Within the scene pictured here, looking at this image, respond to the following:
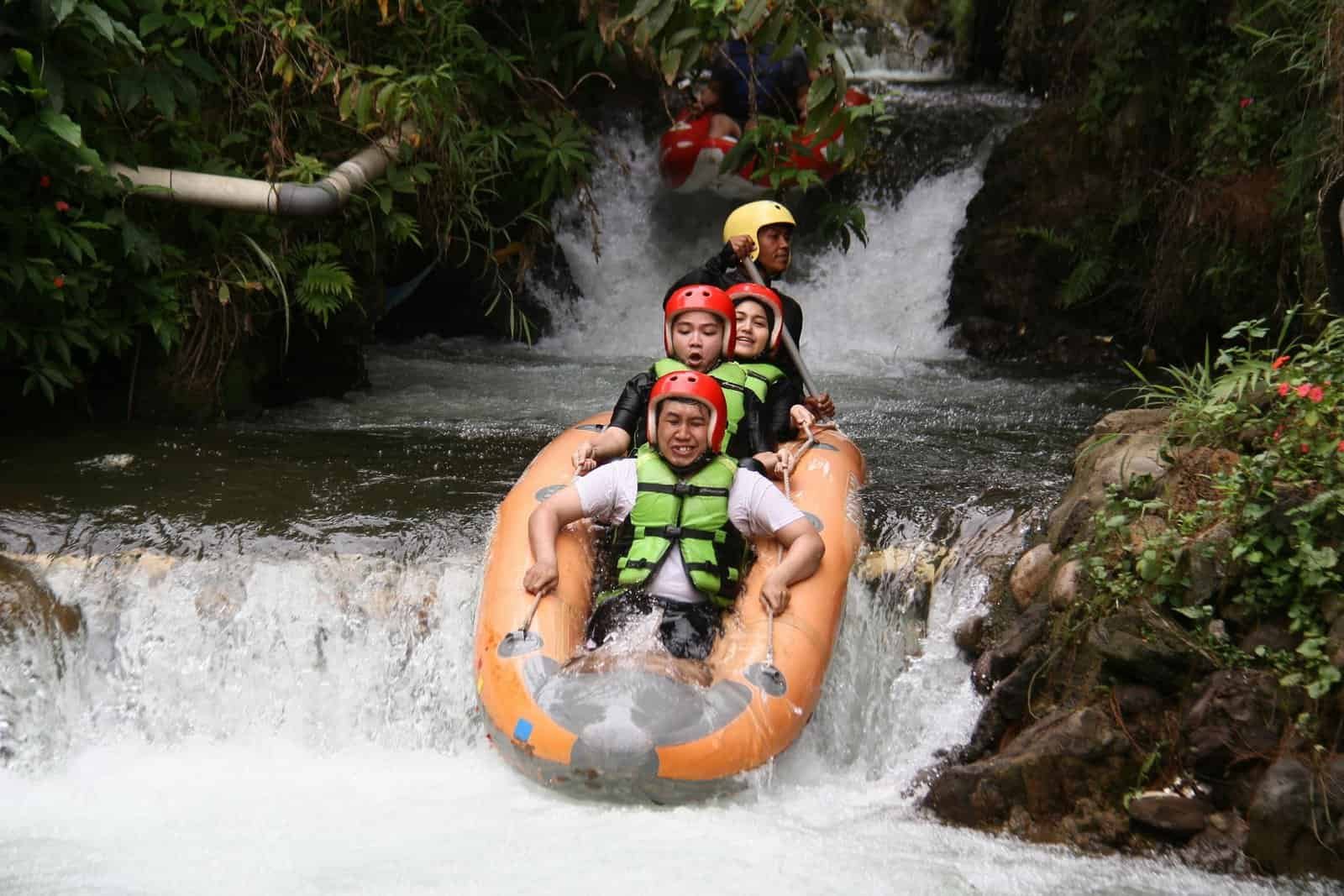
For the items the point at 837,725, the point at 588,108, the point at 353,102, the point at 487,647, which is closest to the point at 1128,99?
the point at 588,108

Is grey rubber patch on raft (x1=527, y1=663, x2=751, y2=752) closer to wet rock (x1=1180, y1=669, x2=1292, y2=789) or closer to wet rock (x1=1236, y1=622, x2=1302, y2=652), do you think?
wet rock (x1=1180, y1=669, x2=1292, y2=789)

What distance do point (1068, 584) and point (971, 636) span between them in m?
0.42

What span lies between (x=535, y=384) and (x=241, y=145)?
2060mm

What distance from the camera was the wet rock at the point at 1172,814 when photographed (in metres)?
3.54

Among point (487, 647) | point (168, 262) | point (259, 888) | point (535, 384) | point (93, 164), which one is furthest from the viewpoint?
point (535, 384)

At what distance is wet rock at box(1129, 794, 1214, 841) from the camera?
3.54m

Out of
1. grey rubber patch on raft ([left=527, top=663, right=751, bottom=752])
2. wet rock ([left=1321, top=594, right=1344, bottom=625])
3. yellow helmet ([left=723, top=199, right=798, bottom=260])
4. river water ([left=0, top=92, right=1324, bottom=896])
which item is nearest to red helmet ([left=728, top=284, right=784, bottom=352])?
yellow helmet ([left=723, top=199, right=798, bottom=260])

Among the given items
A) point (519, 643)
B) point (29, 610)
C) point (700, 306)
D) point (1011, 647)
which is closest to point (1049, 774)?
point (1011, 647)

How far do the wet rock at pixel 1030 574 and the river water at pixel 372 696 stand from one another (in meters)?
0.15

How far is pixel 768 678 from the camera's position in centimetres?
390

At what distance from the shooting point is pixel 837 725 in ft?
14.0

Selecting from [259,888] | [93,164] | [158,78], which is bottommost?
[259,888]

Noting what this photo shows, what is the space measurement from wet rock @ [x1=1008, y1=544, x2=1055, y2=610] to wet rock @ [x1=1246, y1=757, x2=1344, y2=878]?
3.52 ft

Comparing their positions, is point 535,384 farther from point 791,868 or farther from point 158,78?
point 791,868
